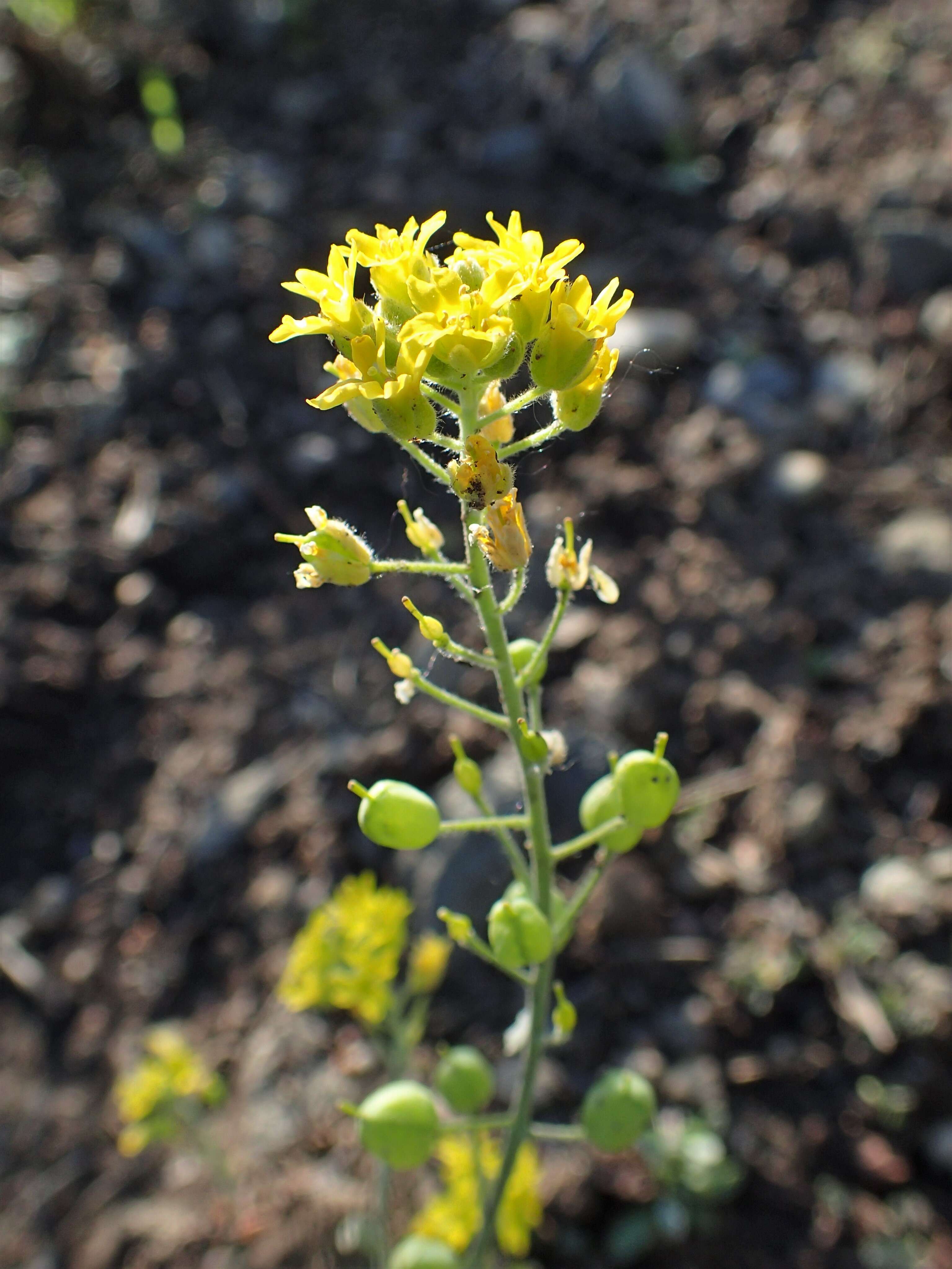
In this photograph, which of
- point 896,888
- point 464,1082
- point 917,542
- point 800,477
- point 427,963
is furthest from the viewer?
point 800,477

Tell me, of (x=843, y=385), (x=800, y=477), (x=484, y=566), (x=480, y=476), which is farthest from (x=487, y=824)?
(x=843, y=385)

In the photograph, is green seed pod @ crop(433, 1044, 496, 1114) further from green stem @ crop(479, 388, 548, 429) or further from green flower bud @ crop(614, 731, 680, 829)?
green stem @ crop(479, 388, 548, 429)

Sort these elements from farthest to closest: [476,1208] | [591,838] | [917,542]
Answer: [917,542]
[476,1208]
[591,838]

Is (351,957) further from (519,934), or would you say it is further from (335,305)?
(335,305)

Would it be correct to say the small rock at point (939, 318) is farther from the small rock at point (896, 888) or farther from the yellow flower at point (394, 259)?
the yellow flower at point (394, 259)

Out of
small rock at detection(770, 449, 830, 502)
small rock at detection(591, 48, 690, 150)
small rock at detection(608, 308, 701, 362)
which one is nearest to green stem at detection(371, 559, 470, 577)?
small rock at detection(770, 449, 830, 502)

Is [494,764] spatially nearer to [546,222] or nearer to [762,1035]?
[762,1035]
